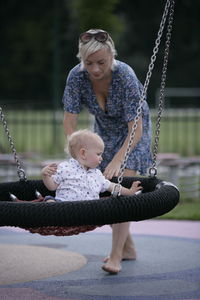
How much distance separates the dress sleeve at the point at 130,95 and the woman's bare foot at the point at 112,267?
87 cm

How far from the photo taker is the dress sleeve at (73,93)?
4.07m

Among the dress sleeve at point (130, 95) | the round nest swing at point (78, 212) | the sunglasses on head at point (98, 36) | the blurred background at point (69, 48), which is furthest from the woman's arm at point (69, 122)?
the blurred background at point (69, 48)

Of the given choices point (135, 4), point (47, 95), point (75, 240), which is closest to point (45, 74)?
point (47, 95)

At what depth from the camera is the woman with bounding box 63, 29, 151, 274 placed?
3.83 meters

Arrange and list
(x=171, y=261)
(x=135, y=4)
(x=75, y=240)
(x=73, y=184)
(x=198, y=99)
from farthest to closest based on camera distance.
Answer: (x=135, y=4) → (x=198, y=99) → (x=75, y=240) → (x=171, y=261) → (x=73, y=184)

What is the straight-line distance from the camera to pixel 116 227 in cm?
418

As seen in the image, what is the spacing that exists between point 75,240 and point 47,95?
32.9 meters

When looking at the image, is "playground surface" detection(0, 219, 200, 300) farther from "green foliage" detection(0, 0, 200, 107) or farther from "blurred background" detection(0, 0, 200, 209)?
"green foliage" detection(0, 0, 200, 107)

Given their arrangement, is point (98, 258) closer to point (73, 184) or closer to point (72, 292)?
point (72, 292)

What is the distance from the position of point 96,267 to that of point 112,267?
0.25 meters

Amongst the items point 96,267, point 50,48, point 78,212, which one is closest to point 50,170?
point 78,212

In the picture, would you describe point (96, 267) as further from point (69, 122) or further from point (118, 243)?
point (69, 122)

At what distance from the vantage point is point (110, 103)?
4.07 metres

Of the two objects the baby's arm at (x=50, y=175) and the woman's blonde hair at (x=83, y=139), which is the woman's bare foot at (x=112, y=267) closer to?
the baby's arm at (x=50, y=175)
